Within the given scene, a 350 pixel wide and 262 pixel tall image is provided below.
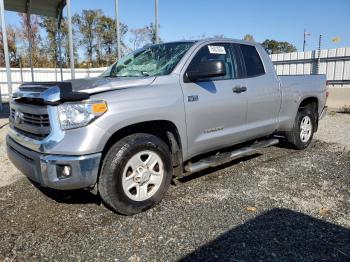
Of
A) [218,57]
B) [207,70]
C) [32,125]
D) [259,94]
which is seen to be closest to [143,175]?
[32,125]

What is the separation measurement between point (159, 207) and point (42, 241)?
1.28m

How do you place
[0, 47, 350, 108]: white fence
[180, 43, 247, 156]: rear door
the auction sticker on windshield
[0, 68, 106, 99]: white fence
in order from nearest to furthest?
1. [180, 43, 247, 156]: rear door
2. the auction sticker on windshield
3. [0, 47, 350, 108]: white fence
4. [0, 68, 106, 99]: white fence

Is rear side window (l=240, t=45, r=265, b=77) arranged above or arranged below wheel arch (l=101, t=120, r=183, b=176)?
above

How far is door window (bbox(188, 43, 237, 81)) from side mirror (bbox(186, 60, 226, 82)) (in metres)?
0.19

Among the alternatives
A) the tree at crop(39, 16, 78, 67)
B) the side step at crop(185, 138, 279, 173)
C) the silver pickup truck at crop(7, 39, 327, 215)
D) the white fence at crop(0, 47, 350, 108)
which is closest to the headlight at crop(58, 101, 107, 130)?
the silver pickup truck at crop(7, 39, 327, 215)

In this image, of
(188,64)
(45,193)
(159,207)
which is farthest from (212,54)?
(45,193)

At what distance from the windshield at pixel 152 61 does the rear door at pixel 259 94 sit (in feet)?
3.59

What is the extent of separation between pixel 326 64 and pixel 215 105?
10.4m

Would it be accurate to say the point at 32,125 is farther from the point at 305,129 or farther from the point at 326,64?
the point at 326,64

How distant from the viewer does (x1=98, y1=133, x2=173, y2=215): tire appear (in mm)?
3408

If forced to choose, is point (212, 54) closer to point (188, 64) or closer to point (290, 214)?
point (188, 64)

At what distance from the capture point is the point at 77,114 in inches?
126

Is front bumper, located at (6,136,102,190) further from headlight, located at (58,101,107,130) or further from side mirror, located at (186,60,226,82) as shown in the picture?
side mirror, located at (186,60,226,82)

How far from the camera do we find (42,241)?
315 cm
